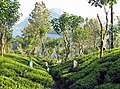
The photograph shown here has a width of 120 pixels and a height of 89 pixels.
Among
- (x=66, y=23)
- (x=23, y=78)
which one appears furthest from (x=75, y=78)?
(x=66, y=23)

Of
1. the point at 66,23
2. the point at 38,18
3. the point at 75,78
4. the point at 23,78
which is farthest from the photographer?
the point at 38,18

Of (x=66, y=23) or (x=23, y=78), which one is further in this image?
(x=66, y=23)

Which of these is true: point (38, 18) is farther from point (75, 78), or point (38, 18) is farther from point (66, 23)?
point (75, 78)

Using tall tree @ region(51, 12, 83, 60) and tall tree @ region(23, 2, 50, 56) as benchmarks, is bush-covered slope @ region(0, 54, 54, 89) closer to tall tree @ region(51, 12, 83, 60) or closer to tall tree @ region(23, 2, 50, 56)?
tall tree @ region(51, 12, 83, 60)

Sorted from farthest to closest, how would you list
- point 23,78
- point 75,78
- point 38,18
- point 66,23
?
point 38,18, point 66,23, point 23,78, point 75,78

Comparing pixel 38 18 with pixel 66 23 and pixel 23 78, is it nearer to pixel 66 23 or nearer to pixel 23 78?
pixel 66 23

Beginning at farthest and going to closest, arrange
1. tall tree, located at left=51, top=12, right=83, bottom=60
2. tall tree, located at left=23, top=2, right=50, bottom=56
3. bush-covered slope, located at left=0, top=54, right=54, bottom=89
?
tall tree, located at left=23, top=2, right=50, bottom=56 < tall tree, located at left=51, top=12, right=83, bottom=60 < bush-covered slope, located at left=0, top=54, right=54, bottom=89

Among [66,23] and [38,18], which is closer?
[66,23]

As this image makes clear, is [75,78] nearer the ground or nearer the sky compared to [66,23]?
nearer the ground

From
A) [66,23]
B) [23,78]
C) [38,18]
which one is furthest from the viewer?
[38,18]

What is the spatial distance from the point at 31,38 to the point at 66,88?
6628cm

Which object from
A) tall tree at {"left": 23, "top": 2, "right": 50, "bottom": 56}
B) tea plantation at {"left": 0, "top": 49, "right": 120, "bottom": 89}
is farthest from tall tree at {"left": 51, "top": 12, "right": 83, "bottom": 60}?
tea plantation at {"left": 0, "top": 49, "right": 120, "bottom": 89}

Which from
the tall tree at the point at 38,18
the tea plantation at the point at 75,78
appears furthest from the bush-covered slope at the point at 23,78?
the tall tree at the point at 38,18

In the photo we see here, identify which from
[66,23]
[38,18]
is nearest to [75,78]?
[66,23]
